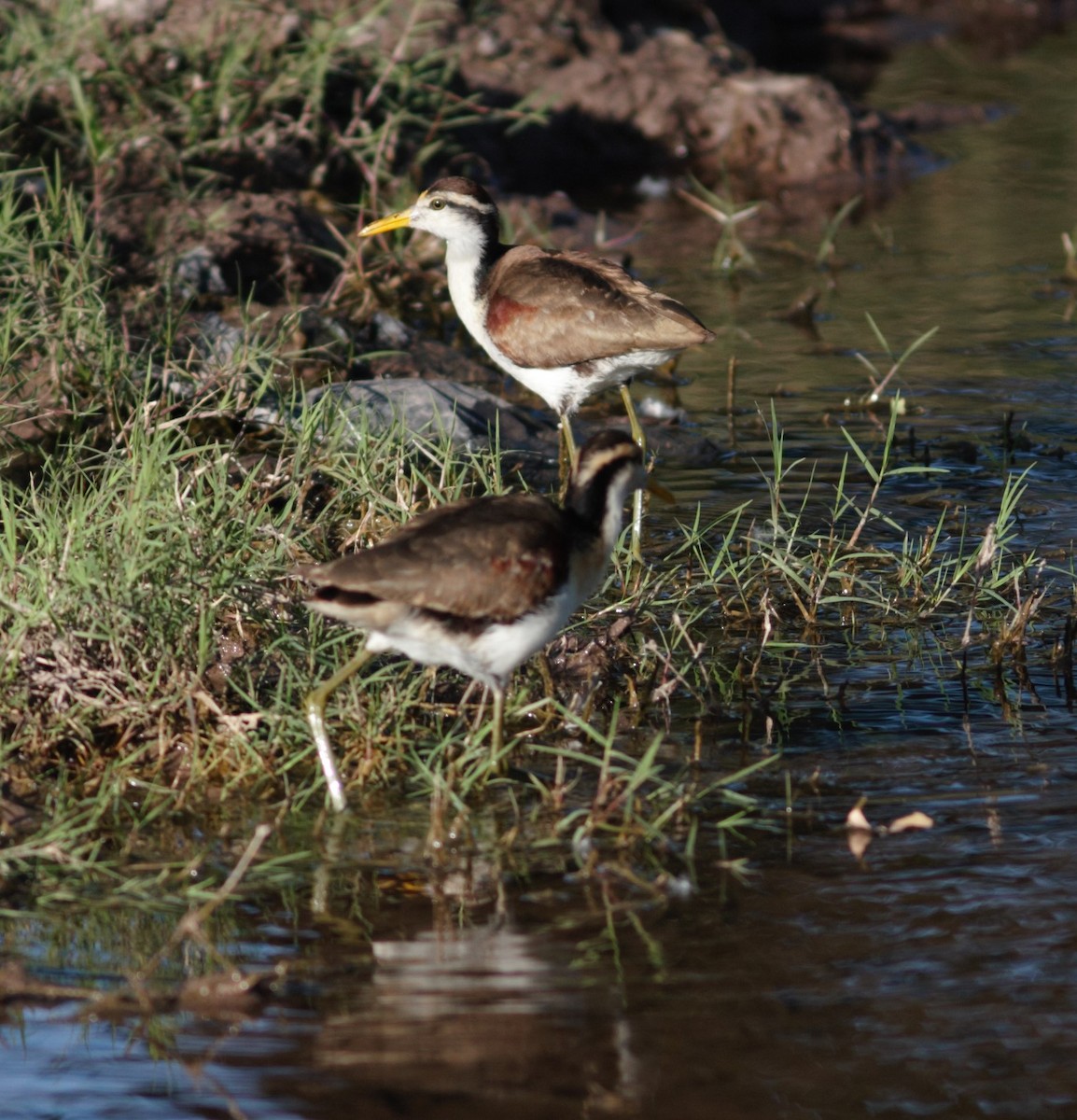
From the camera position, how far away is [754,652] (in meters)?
6.59

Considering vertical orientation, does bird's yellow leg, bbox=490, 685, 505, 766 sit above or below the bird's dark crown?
below

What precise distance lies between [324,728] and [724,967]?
1.56 m

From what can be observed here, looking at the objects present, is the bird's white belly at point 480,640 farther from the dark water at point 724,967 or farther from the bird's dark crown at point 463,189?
the bird's dark crown at point 463,189

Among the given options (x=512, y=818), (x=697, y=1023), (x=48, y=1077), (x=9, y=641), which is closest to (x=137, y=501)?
(x=9, y=641)

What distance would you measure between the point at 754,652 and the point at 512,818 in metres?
1.53

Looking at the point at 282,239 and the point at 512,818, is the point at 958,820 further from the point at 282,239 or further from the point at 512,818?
the point at 282,239

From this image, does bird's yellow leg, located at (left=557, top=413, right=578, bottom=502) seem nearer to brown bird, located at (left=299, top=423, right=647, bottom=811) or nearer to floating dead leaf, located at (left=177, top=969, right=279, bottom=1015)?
brown bird, located at (left=299, top=423, right=647, bottom=811)

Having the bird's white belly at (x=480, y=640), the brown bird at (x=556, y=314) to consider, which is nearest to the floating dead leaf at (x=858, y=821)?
the bird's white belly at (x=480, y=640)

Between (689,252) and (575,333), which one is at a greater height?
(575,333)

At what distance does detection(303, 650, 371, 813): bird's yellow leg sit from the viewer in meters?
5.38

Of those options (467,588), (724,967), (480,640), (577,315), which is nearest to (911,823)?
(724,967)

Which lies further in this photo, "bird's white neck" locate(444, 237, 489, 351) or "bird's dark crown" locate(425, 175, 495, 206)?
"bird's dark crown" locate(425, 175, 495, 206)

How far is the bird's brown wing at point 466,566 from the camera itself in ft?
16.7

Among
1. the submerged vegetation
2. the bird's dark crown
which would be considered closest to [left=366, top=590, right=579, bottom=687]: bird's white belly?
the submerged vegetation
